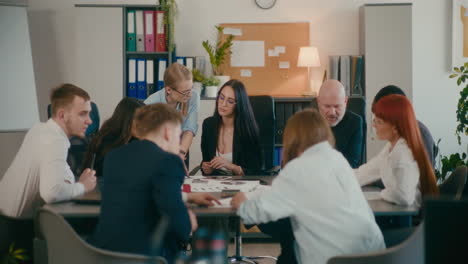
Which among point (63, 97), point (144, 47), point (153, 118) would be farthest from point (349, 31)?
point (153, 118)

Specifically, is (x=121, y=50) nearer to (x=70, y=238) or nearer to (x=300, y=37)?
(x=300, y=37)

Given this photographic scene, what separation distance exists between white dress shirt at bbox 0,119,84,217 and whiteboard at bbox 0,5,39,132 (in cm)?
312

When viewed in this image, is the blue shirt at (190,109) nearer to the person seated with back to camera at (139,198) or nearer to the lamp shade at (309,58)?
the lamp shade at (309,58)

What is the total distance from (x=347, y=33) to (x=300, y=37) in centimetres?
47

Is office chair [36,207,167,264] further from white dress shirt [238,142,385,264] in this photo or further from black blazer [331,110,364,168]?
black blazer [331,110,364,168]

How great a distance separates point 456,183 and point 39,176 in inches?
73.6

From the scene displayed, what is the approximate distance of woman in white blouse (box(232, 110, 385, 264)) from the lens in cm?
211

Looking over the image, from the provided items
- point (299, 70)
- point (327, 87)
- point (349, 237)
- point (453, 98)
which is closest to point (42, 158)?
point (349, 237)

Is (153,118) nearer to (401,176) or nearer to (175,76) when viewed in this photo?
(401,176)

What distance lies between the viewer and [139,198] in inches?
81.2

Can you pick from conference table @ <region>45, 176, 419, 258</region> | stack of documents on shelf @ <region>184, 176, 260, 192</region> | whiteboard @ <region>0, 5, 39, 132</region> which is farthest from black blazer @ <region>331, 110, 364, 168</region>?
whiteboard @ <region>0, 5, 39, 132</region>

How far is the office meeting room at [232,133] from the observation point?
2.08m

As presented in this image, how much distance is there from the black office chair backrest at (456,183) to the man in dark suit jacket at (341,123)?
38.3 inches

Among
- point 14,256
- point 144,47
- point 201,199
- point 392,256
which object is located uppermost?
point 144,47
